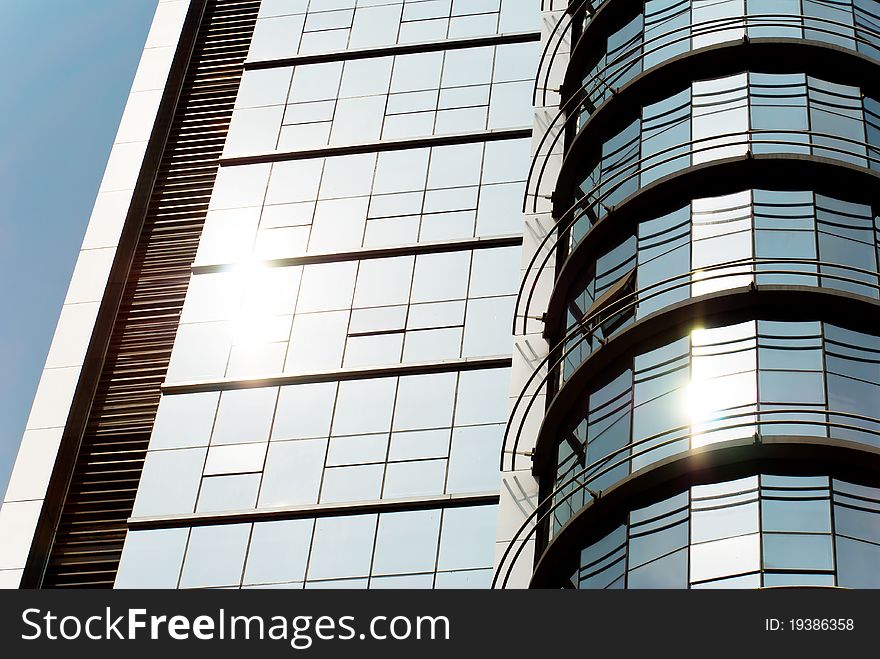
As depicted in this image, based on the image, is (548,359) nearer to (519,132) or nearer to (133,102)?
(519,132)

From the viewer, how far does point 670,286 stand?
100 ft

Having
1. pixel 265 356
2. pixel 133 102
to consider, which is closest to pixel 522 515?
pixel 265 356

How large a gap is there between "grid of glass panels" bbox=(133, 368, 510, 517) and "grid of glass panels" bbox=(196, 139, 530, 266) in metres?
4.98

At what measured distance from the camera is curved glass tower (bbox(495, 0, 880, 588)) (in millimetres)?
26953

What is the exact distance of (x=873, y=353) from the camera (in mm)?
29000

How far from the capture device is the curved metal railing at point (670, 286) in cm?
2977

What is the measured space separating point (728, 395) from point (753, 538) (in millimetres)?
3205

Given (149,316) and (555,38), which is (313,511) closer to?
(149,316)

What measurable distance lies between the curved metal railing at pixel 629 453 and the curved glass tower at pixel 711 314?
2.1 inches

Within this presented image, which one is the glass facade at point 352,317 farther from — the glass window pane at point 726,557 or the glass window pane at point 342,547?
the glass window pane at point 726,557

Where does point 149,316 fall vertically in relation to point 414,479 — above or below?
above

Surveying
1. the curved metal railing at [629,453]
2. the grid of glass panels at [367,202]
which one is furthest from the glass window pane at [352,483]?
the grid of glass panels at [367,202]

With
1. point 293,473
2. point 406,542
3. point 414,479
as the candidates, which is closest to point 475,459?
point 414,479
